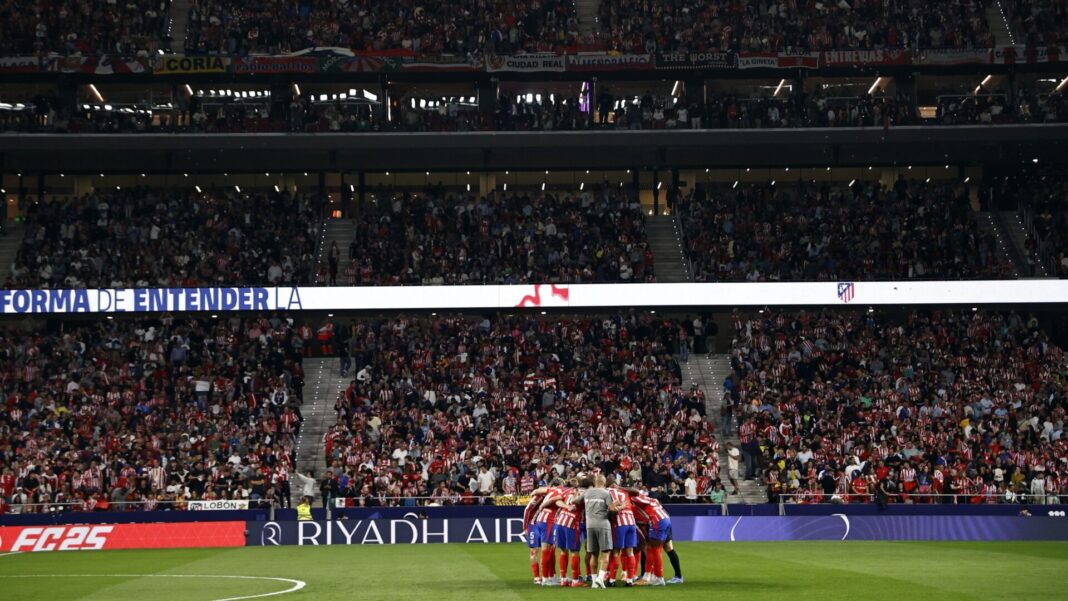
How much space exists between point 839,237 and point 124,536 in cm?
2766

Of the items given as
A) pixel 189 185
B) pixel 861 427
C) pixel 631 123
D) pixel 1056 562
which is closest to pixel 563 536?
pixel 1056 562

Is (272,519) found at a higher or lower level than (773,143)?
lower

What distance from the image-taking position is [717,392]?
154ft

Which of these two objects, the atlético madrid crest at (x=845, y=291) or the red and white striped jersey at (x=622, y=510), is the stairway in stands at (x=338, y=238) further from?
the red and white striped jersey at (x=622, y=510)

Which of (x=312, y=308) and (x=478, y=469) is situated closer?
(x=478, y=469)

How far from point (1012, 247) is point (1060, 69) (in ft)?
26.4

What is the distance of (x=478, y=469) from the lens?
4000cm

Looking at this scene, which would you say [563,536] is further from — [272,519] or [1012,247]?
[1012,247]

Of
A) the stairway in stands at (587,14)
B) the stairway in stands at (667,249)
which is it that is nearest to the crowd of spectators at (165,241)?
the stairway in stands at (667,249)

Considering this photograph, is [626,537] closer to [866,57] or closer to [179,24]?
[866,57]

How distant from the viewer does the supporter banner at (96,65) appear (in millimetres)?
52250

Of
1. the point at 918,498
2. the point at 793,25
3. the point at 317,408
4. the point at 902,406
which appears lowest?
the point at 918,498

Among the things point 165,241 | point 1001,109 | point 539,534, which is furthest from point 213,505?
point 1001,109

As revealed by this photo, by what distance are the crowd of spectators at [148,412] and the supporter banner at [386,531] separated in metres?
2.24
